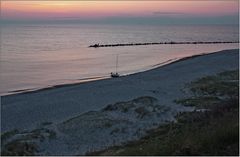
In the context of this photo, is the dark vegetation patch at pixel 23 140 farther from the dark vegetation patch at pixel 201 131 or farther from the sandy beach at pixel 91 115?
the dark vegetation patch at pixel 201 131

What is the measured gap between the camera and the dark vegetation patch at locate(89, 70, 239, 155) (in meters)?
8.18

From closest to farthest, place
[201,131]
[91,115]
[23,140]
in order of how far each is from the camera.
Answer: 1. [201,131]
2. [23,140]
3. [91,115]

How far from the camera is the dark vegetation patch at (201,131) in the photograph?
818cm

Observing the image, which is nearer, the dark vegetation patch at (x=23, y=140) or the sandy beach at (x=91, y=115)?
the dark vegetation patch at (x=23, y=140)

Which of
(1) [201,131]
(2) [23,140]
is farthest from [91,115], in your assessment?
(1) [201,131]

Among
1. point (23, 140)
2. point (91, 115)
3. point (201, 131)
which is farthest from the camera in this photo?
point (91, 115)

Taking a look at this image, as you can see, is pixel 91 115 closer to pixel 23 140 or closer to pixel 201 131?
pixel 23 140

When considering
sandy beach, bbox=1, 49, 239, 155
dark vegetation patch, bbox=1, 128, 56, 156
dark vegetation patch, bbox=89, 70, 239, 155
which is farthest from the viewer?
Answer: sandy beach, bbox=1, 49, 239, 155

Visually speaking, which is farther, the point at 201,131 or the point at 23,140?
the point at 23,140

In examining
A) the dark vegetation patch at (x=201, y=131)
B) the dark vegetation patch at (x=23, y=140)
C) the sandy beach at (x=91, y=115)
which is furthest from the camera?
the sandy beach at (x=91, y=115)

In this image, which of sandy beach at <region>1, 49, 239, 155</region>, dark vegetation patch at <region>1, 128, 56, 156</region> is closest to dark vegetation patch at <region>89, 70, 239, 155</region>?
sandy beach at <region>1, 49, 239, 155</region>

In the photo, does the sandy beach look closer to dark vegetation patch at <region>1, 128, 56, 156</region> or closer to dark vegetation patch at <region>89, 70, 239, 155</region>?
dark vegetation patch at <region>1, 128, 56, 156</region>

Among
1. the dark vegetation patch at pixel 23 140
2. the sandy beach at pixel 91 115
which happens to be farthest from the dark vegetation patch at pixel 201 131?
the dark vegetation patch at pixel 23 140

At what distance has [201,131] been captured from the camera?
32.6ft
